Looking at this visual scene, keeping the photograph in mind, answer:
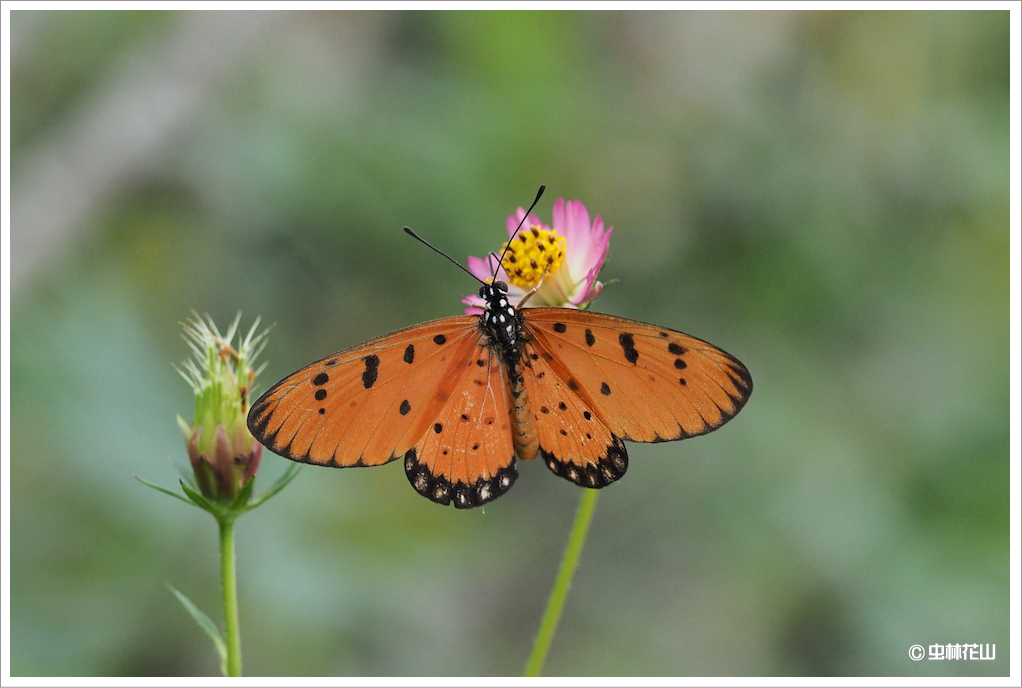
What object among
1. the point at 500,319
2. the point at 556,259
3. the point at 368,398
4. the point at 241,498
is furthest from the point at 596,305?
the point at 241,498

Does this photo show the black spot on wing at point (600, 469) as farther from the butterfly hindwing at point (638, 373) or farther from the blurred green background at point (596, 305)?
the blurred green background at point (596, 305)

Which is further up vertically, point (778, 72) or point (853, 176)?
point (778, 72)

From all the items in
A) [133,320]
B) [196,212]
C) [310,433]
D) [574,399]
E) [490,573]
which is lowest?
[310,433]

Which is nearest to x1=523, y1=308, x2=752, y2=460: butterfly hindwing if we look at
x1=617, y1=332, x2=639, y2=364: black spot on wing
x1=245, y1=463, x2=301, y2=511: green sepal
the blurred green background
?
x1=617, y1=332, x2=639, y2=364: black spot on wing

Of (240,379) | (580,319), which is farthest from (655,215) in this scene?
(240,379)

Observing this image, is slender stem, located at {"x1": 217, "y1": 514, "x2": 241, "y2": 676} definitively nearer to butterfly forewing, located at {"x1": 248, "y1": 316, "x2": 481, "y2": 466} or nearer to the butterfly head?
butterfly forewing, located at {"x1": 248, "y1": 316, "x2": 481, "y2": 466}

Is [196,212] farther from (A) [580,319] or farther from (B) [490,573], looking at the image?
(A) [580,319]

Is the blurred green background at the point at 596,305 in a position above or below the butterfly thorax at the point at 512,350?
above

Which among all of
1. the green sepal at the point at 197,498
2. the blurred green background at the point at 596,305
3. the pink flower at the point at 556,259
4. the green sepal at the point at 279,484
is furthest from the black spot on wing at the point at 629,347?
the blurred green background at the point at 596,305
